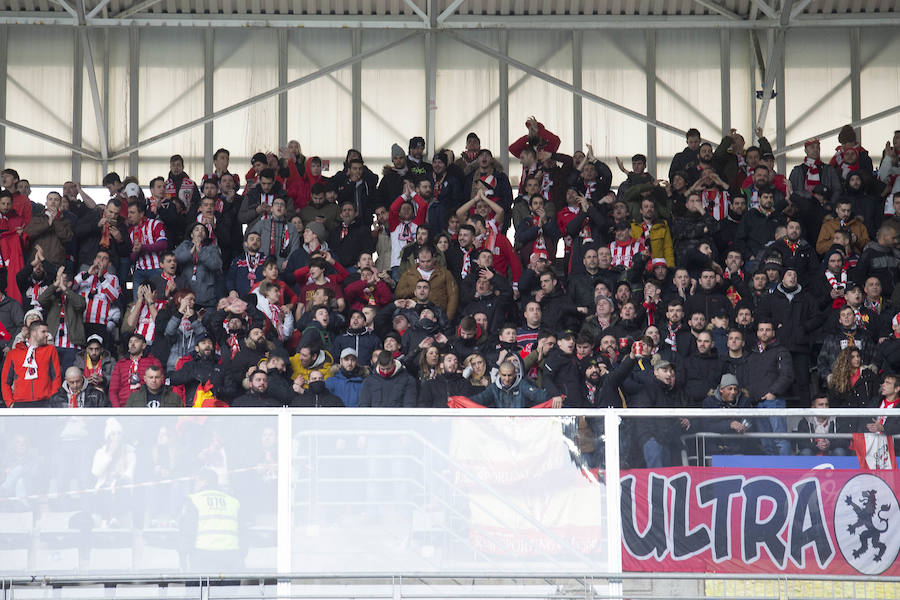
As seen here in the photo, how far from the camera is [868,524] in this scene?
8539 millimetres

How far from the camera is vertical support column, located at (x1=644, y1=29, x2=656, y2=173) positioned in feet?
66.8

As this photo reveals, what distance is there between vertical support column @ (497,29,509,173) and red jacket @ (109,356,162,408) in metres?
8.13

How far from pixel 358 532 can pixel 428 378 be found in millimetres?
4489

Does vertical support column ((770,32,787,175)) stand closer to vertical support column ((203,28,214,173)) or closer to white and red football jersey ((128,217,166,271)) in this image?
vertical support column ((203,28,214,173))

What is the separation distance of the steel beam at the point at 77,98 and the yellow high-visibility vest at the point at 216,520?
12.7m

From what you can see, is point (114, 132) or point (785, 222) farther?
point (114, 132)

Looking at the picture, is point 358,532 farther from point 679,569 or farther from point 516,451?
point 679,569

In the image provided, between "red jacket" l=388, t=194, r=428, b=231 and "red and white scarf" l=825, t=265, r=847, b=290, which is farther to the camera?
"red jacket" l=388, t=194, r=428, b=231

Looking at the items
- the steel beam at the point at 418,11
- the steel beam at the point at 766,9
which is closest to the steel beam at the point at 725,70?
the steel beam at the point at 766,9

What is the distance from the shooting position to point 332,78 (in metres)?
20.7

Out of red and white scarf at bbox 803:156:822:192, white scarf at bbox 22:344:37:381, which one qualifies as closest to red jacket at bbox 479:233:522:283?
red and white scarf at bbox 803:156:822:192

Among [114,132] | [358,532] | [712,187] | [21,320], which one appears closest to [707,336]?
[712,187]

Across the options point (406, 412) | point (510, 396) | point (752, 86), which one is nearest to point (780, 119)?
point (752, 86)

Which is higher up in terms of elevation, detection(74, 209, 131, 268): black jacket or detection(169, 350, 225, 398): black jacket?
detection(74, 209, 131, 268): black jacket
